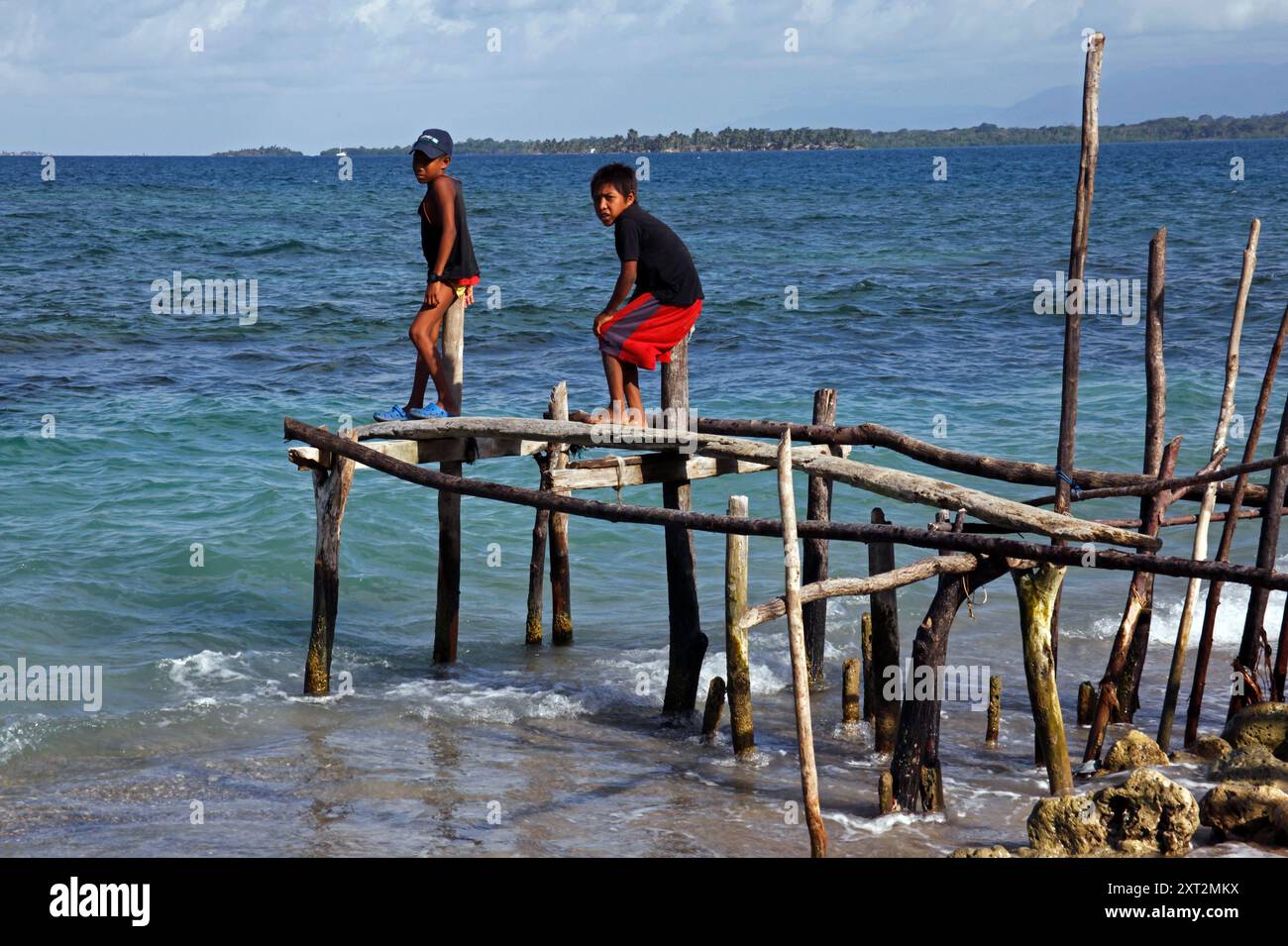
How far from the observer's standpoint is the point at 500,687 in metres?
10.0

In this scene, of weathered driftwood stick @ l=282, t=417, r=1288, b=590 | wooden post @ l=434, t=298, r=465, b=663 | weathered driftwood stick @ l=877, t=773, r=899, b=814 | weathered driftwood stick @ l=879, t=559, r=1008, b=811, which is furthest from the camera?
wooden post @ l=434, t=298, r=465, b=663

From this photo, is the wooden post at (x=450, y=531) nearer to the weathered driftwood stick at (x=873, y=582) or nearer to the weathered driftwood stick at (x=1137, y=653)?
the weathered driftwood stick at (x=873, y=582)

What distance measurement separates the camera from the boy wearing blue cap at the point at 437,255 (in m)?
9.20

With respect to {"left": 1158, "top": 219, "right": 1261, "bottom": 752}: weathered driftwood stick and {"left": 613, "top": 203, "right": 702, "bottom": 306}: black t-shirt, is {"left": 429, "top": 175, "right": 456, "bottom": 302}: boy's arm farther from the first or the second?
{"left": 1158, "top": 219, "right": 1261, "bottom": 752}: weathered driftwood stick

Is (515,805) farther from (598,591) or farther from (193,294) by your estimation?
(193,294)

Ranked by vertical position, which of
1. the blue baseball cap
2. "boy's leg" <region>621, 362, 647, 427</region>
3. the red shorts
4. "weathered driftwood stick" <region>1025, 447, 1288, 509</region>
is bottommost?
"weathered driftwood stick" <region>1025, 447, 1288, 509</region>

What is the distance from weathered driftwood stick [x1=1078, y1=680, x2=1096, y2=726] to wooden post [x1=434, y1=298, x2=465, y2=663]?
4533 millimetres

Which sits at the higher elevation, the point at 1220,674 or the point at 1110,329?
the point at 1110,329

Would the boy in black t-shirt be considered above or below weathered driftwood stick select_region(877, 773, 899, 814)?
above

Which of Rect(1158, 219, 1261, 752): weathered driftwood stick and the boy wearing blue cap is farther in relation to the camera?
the boy wearing blue cap

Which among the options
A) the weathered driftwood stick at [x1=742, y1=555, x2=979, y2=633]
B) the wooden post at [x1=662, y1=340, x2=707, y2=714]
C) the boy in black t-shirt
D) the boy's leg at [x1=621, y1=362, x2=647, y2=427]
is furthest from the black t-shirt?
the weathered driftwood stick at [x1=742, y1=555, x2=979, y2=633]

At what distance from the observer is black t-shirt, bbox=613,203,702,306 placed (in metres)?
8.69

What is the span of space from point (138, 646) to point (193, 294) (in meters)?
21.6
